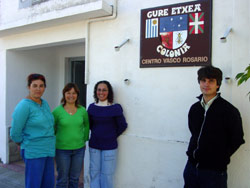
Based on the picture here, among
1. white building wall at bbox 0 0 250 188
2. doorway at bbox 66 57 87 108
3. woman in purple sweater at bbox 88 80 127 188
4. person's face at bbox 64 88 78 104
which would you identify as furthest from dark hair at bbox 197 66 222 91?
doorway at bbox 66 57 87 108

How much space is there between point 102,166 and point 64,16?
2.51 metres

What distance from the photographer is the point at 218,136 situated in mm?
2387

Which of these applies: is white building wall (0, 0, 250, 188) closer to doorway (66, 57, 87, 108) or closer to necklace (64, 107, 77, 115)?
necklace (64, 107, 77, 115)

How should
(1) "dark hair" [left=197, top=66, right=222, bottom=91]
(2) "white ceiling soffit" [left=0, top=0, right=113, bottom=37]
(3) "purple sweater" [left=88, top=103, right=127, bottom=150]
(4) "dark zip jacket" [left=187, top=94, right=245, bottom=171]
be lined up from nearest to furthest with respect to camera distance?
(4) "dark zip jacket" [left=187, top=94, right=245, bottom=171]
(1) "dark hair" [left=197, top=66, right=222, bottom=91]
(3) "purple sweater" [left=88, top=103, right=127, bottom=150]
(2) "white ceiling soffit" [left=0, top=0, right=113, bottom=37]

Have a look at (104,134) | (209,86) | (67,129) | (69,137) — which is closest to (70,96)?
(67,129)

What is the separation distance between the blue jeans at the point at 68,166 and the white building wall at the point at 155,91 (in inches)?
29.7

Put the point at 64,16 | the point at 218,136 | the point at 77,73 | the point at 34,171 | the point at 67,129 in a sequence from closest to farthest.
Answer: the point at 218,136
the point at 34,171
the point at 67,129
the point at 64,16
the point at 77,73

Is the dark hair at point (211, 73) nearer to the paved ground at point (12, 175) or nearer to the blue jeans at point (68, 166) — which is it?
the blue jeans at point (68, 166)

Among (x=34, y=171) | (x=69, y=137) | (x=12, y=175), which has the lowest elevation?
(x=12, y=175)

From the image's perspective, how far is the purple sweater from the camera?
3436mm

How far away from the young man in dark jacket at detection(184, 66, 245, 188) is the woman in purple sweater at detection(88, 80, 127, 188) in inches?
52.3

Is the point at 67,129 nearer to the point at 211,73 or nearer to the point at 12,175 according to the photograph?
the point at 211,73

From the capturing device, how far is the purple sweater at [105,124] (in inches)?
135

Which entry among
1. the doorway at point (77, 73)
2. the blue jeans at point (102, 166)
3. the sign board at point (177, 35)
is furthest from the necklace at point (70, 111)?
the doorway at point (77, 73)
